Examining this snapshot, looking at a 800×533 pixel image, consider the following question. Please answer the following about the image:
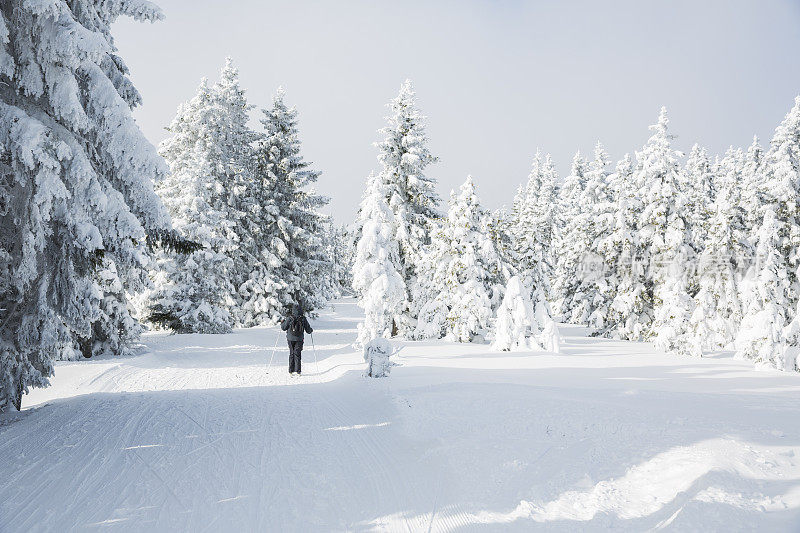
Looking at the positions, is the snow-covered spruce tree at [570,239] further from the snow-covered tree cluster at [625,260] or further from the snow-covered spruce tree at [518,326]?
the snow-covered spruce tree at [518,326]

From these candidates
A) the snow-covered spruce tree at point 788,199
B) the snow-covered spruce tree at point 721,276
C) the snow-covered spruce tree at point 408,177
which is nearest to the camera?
the snow-covered spruce tree at point 788,199

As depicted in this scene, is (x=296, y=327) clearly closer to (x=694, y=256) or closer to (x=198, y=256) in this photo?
(x=198, y=256)

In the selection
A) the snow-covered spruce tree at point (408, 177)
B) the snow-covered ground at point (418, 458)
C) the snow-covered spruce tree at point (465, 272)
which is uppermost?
the snow-covered spruce tree at point (408, 177)

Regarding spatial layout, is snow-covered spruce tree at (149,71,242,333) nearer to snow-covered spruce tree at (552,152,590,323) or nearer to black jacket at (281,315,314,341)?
black jacket at (281,315,314,341)

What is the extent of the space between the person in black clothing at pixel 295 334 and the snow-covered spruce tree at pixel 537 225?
15.7m

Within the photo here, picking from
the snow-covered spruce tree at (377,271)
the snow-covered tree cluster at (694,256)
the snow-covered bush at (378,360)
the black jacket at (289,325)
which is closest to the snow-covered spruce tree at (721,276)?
the snow-covered tree cluster at (694,256)

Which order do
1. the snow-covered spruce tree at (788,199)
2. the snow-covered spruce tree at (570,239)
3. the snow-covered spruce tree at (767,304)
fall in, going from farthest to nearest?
the snow-covered spruce tree at (570,239), the snow-covered spruce tree at (788,199), the snow-covered spruce tree at (767,304)

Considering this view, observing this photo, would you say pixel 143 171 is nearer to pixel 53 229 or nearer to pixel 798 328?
pixel 53 229

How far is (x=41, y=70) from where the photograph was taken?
6.73m

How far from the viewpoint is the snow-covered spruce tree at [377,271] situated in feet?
74.0

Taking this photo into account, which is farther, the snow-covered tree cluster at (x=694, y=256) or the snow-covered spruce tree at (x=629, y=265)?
the snow-covered spruce tree at (x=629, y=265)

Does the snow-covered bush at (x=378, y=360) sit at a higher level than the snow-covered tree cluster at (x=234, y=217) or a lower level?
lower

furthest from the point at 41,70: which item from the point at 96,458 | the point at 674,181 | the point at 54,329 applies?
the point at 674,181

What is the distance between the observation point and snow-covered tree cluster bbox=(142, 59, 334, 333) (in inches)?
949
